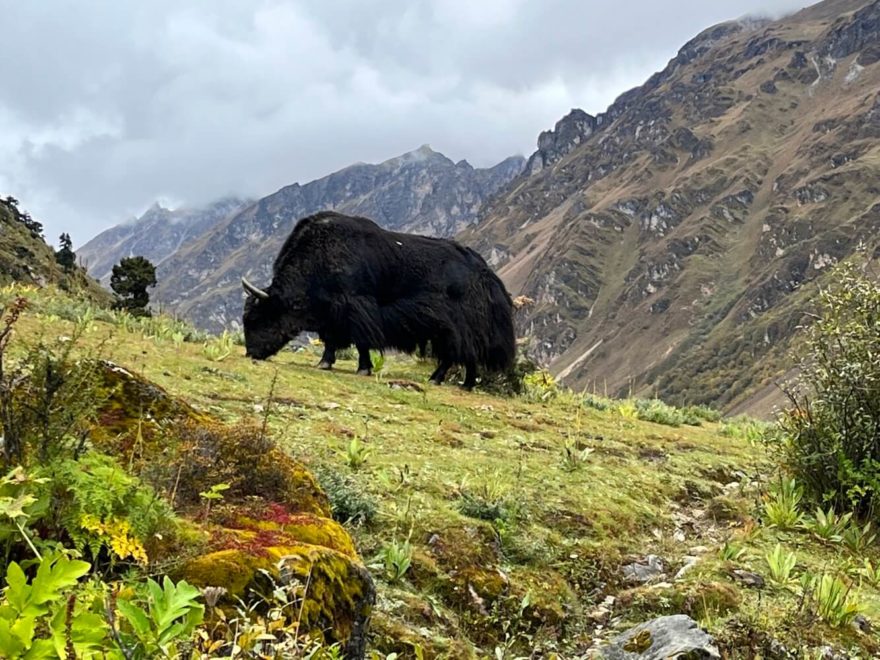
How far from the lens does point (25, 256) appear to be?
2844 centimetres

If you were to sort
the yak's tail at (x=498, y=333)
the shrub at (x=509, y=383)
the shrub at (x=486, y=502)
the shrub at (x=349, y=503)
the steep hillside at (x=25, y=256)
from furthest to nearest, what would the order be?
the steep hillside at (x=25, y=256) < the shrub at (x=509, y=383) < the yak's tail at (x=498, y=333) < the shrub at (x=486, y=502) < the shrub at (x=349, y=503)

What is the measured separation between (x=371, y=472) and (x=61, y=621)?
4.54 m

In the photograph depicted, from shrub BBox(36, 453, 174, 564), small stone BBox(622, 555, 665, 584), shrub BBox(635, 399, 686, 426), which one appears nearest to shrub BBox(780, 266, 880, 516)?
small stone BBox(622, 555, 665, 584)

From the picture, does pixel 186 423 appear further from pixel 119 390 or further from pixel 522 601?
pixel 522 601

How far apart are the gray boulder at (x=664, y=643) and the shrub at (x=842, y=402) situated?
3707mm

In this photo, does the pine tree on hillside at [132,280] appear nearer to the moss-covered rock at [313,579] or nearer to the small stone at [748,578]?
the small stone at [748,578]

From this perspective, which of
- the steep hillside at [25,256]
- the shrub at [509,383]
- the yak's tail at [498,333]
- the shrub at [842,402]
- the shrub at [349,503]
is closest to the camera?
the shrub at [349,503]

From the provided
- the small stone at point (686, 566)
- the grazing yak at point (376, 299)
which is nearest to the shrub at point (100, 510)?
the small stone at point (686, 566)

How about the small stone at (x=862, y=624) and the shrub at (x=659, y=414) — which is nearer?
the small stone at (x=862, y=624)

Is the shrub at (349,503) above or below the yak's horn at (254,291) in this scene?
below

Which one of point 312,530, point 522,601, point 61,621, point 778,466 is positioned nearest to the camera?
point 61,621

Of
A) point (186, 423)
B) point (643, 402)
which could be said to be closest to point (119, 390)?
point (186, 423)

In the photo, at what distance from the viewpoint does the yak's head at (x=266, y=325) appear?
47.7 feet

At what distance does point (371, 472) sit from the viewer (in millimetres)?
6410
